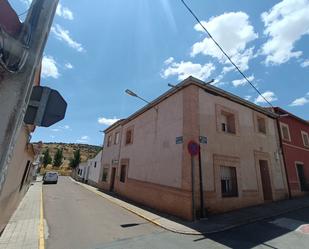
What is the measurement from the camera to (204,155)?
870 cm

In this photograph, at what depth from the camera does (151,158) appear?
453 inches

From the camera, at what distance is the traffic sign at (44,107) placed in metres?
2.19

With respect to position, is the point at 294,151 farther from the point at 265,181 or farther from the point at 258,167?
the point at 258,167

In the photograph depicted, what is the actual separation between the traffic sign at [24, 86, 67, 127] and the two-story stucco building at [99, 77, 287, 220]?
665 centimetres

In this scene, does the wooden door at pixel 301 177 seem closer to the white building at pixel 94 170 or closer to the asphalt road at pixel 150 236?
the asphalt road at pixel 150 236

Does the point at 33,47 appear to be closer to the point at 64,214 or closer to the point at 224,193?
the point at 64,214

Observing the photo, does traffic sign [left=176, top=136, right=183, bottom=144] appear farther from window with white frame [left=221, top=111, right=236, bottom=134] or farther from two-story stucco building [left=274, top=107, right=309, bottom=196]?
two-story stucco building [left=274, top=107, right=309, bottom=196]

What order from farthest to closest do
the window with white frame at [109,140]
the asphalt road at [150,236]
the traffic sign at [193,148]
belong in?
the window with white frame at [109,140] < the traffic sign at [193,148] < the asphalt road at [150,236]

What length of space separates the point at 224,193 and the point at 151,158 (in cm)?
444

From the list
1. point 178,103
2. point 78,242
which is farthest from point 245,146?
point 78,242

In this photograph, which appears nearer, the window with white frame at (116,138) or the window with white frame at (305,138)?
the window with white frame at (305,138)

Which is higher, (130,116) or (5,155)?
(130,116)

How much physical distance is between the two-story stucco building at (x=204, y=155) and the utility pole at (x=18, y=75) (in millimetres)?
6984

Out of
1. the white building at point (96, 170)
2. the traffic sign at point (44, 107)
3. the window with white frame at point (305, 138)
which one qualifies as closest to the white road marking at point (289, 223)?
the traffic sign at point (44, 107)
